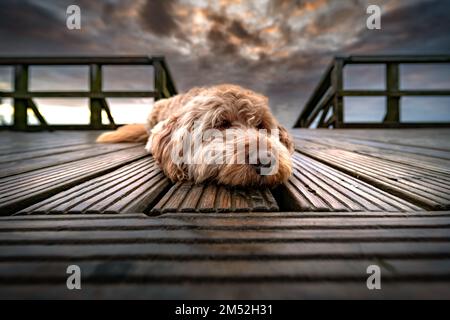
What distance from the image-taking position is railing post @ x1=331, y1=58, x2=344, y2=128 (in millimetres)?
8984

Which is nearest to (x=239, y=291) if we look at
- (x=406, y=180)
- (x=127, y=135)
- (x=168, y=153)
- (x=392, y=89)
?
(x=406, y=180)

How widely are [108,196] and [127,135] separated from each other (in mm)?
3570

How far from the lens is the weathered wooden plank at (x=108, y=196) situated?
108 cm

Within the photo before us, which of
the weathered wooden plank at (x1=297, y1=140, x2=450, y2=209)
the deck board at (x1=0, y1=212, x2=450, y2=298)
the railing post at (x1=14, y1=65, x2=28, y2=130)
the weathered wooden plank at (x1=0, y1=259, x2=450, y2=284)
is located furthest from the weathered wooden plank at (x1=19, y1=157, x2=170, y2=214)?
the railing post at (x1=14, y1=65, x2=28, y2=130)

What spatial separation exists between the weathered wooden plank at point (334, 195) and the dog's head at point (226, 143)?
0.50 feet

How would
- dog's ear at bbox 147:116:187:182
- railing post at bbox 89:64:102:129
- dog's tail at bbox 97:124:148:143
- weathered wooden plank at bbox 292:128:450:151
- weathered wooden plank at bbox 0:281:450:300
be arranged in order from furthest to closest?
railing post at bbox 89:64:102:129 → dog's tail at bbox 97:124:148:143 → weathered wooden plank at bbox 292:128:450:151 → dog's ear at bbox 147:116:187:182 → weathered wooden plank at bbox 0:281:450:300

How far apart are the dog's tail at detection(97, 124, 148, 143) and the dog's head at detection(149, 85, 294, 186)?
2151 mm

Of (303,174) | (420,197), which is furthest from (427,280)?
(303,174)

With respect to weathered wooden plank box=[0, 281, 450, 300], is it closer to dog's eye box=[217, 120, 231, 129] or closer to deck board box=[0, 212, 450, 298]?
deck board box=[0, 212, 450, 298]

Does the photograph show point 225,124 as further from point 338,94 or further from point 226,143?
point 338,94

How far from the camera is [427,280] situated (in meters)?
0.59

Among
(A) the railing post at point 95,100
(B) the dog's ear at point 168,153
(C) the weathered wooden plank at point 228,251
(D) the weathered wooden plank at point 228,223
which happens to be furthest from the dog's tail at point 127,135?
(A) the railing post at point 95,100

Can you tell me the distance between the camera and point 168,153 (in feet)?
7.14
